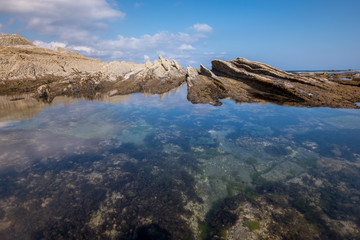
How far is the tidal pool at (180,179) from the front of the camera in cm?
439

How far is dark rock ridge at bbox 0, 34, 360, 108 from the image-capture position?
17.6 meters

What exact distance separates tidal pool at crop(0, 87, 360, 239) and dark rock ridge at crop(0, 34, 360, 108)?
20.9ft

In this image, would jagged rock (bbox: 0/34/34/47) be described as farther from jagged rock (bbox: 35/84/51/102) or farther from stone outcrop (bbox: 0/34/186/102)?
jagged rock (bbox: 35/84/51/102)

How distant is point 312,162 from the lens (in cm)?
708

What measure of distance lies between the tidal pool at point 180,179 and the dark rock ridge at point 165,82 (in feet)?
20.9

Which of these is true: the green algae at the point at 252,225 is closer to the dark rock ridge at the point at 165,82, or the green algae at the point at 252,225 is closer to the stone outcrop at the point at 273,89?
the dark rock ridge at the point at 165,82

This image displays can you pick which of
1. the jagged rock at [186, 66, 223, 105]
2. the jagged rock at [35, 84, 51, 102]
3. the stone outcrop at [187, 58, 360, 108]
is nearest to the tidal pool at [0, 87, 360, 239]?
the stone outcrop at [187, 58, 360, 108]

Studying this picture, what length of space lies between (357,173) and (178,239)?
6.80 meters

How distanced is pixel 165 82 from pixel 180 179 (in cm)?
2563

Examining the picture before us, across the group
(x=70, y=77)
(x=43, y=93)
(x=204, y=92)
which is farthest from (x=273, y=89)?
(x=70, y=77)

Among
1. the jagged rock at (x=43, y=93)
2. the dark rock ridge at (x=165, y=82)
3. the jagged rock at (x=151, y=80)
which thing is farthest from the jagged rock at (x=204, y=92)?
the jagged rock at (x=43, y=93)

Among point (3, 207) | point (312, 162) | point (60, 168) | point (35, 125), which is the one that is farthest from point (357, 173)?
point (35, 125)

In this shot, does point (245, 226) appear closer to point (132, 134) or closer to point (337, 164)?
point (337, 164)

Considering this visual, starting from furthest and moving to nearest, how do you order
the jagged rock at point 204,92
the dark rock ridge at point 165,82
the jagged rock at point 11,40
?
1. the jagged rock at point 11,40
2. the jagged rock at point 204,92
3. the dark rock ridge at point 165,82
